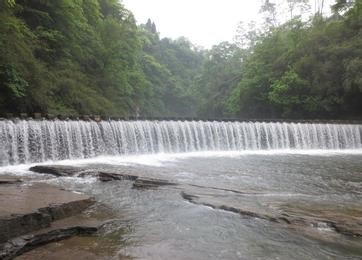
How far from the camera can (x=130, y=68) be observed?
32.2 meters

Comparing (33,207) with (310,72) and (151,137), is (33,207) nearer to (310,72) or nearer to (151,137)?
(151,137)

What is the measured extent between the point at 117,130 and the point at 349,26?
2093 cm

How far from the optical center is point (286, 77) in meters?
29.1

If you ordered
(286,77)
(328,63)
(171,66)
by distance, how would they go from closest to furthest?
(328,63) < (286,77) < (171,66)

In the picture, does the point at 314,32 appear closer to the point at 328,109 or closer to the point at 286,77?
the point at 286,77

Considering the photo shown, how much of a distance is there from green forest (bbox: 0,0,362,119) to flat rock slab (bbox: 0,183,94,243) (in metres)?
8.90

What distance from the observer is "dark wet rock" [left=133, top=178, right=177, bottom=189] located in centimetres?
758

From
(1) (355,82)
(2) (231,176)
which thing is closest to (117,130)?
(2) (231,176)

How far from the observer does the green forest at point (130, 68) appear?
1515 centimetres

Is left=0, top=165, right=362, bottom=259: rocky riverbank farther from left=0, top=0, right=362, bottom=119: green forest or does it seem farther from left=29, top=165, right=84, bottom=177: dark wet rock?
left=0, top=0, right=362, bottom=119: green forest

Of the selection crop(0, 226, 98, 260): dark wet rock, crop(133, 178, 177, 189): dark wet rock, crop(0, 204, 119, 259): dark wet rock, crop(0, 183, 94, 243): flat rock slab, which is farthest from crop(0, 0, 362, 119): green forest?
crop(0, 226, 98, 260): dark wet rock

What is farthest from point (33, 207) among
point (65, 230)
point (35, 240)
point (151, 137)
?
point (151, 137)

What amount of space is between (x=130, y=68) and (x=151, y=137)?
Result: 17594 mm

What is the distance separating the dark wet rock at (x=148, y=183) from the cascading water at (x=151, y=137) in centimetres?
558
